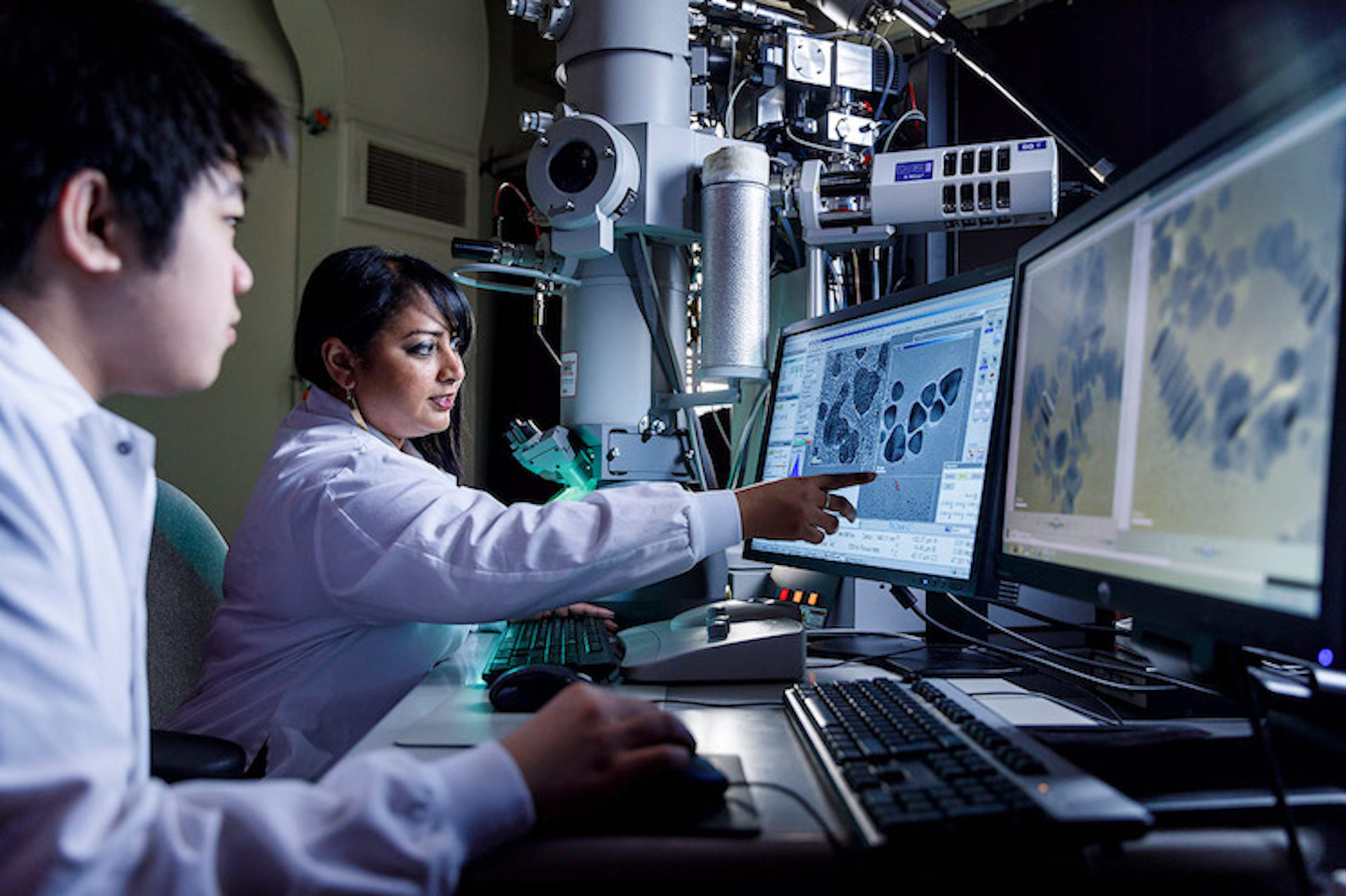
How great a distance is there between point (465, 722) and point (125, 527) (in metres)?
0.34

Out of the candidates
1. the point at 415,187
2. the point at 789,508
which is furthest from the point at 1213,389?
the point at 415,187

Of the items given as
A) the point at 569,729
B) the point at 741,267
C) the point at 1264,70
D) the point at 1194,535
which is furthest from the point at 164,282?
the point at 1264,70

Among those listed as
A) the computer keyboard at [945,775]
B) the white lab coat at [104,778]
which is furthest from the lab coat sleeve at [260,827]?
the computer keyboard at [945,775]

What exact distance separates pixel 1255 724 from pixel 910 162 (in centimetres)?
93

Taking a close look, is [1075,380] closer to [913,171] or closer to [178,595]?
[913,171]

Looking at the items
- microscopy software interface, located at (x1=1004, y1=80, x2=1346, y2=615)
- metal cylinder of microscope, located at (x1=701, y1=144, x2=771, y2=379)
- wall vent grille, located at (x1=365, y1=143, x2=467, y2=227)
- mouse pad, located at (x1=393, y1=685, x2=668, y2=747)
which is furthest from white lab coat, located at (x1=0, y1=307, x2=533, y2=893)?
wall vent grille, located at (x1=365, y1=143, x2=467, y2=227)

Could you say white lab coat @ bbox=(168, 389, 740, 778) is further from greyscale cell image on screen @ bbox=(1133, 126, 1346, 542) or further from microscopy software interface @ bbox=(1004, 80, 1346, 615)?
greyscale cell image on screen @ bbox=(1133, 126, 1346, 542)

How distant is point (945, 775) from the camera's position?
562 millimetres

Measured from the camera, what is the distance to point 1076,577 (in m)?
0.72

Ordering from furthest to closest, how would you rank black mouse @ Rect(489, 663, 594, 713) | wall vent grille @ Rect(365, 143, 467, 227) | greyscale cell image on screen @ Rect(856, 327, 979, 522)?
wall vent grille @ Rect(365, 143, 467, 227) < greyscale cell image on screen @ Rect(856, 327, 979, 522) < black mouse @ Rect(489, 663, 594, 713)

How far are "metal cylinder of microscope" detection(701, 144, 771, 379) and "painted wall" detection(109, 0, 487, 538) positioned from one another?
2.23m

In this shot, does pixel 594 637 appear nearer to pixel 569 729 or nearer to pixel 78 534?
pixel 569 729

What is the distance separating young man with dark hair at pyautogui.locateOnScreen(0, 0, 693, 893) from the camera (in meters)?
0.45

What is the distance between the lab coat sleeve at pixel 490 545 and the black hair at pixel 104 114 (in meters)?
0.48
